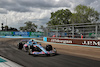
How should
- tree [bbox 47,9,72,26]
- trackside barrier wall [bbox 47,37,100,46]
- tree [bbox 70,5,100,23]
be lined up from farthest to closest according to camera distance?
tree [bbox 47,9,72,26] < tree [bbox 70,5,100,23] < trackside barrier wall [bbox 47,37,100,46]

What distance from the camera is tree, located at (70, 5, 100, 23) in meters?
43.0

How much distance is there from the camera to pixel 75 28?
63.6ft

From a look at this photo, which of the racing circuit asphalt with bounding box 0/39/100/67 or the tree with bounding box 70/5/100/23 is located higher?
the tree with bounding box 70/5/100/23

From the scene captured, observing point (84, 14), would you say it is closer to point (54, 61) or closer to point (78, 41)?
point (78, 41)

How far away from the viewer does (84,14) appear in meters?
43.8

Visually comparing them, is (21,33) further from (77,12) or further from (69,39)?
(69,39)

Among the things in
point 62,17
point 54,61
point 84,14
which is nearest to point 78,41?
point 54,61

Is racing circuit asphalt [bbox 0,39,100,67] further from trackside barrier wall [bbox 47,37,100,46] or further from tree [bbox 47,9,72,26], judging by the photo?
tree [bbox 47,9,72,26]

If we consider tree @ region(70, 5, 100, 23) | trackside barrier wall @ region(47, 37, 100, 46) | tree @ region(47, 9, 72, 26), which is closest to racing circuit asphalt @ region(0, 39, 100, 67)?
trackside barrier wall @ region(47, 37, 100, 46)

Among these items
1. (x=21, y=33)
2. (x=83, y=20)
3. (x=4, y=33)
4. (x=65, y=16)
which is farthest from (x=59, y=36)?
(x=65, y=16)

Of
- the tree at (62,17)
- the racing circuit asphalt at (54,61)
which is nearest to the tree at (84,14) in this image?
the tree at (62,17)

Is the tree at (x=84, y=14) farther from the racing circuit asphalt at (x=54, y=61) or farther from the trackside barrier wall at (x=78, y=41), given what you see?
the racing circuit asphalt at (x=54, y=61)

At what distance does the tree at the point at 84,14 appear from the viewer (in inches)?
1694

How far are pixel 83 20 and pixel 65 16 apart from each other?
1512 centimetres
